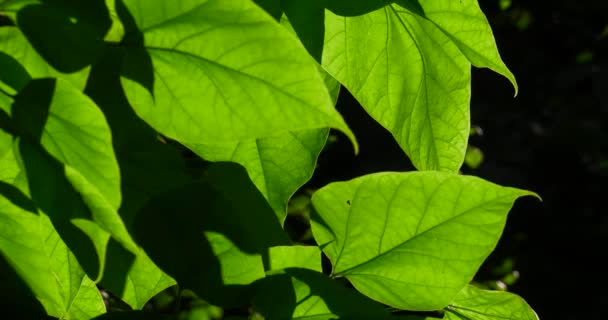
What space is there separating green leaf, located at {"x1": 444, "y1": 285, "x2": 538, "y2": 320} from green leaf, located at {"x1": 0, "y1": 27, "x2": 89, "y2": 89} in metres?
0.28

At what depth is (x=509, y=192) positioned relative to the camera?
457 millimetres

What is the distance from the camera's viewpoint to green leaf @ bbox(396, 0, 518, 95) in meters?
0.54

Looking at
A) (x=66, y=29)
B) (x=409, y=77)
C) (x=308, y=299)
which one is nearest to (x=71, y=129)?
(x=66, y=29)

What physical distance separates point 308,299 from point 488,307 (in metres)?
0.16

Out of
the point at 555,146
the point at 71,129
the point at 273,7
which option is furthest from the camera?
the point at 555,146

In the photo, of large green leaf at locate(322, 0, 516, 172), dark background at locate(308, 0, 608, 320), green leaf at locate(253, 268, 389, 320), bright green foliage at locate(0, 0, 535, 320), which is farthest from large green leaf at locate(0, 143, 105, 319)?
dark background at locate(308, 0, 608, 320)

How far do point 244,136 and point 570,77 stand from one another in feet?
14.0

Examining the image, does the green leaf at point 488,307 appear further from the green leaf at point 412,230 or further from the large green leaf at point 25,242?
the large green leaf at point 25,242

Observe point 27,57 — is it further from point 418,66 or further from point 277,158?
point 418,66

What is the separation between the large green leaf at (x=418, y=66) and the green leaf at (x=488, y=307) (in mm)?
91

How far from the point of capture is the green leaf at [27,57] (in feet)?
1.35

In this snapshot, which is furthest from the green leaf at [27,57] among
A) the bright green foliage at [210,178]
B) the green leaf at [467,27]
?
the green leaf at [467,27]

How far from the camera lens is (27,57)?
0.42 m

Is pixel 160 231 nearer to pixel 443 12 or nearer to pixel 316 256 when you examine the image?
pixel 316 256
